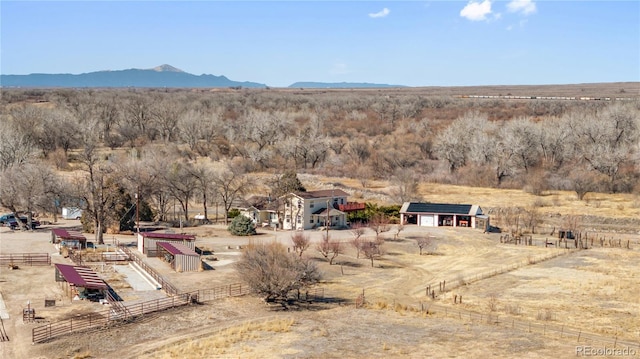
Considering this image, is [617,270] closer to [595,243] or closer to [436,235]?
[595,243]

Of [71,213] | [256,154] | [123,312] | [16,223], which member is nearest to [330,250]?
[123,312]

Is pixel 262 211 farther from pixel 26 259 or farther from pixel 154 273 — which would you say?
pixel 26 259

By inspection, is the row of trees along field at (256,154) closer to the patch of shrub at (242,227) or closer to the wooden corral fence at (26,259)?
the patch of shrub at (242,227)

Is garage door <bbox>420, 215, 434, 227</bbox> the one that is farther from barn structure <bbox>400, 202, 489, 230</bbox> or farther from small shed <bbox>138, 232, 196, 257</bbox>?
small shed <bbox>138, 232, 196, 257</bbox>

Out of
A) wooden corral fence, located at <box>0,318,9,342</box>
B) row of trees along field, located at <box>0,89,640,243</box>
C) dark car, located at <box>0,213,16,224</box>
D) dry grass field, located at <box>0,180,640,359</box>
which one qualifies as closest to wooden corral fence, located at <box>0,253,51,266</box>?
dry grass field, located at <box>0,180,640,359</box>

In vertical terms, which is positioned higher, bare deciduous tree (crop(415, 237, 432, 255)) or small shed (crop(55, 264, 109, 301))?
small shed (crop(55, 264, 109, 301))

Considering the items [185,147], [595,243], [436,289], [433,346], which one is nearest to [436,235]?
[595,243]
